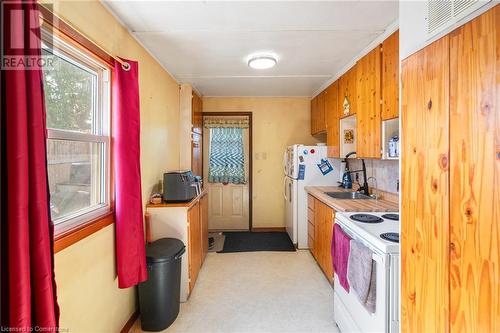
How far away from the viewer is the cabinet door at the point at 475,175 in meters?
0.84

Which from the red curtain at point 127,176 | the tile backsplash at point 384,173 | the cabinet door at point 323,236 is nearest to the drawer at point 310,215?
the cabinet door at point 323,236

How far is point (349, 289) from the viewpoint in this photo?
6.04ft

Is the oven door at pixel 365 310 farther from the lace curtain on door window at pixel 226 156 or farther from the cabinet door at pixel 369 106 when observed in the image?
the lace curtain on door window at pixel 226 156

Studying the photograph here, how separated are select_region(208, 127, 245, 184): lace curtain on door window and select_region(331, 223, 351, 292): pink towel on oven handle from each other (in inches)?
112

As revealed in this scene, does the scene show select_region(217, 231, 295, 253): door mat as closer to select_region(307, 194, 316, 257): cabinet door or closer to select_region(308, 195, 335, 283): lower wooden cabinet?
select_region(307, 194, 316, 257): cabinet door

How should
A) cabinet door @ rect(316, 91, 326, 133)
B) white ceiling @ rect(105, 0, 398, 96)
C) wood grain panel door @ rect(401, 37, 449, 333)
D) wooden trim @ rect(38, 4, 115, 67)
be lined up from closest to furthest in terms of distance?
wood grain panel door @ rect(401, 37, 449, 333) → wooden trim @ rect(38, 4, 115, 67) → white ceiling @ rect(105, 0, 398, 96) → cabinet door @ rect(316, 91, 326, 133)

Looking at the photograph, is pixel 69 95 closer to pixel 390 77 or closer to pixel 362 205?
pixel 390 77

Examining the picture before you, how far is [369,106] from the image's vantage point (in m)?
2.50

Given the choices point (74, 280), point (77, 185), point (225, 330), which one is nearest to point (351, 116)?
point (225, 330)

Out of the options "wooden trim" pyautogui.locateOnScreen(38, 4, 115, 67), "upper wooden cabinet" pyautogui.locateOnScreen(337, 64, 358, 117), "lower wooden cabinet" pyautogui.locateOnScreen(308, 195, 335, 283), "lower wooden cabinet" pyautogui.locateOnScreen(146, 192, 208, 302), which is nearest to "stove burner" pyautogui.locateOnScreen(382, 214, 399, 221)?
"lower wooden cabinet" pyautogui.locateOnScreen(308, 195, 335, 283)

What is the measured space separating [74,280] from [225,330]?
48.1 inches

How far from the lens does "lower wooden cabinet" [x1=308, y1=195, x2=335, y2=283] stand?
2.70 m

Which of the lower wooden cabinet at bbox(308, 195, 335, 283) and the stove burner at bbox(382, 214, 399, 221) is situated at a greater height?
the stove burner at bbox(382, 214, 399, 221)

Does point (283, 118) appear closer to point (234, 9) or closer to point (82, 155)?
point (234, 9)
